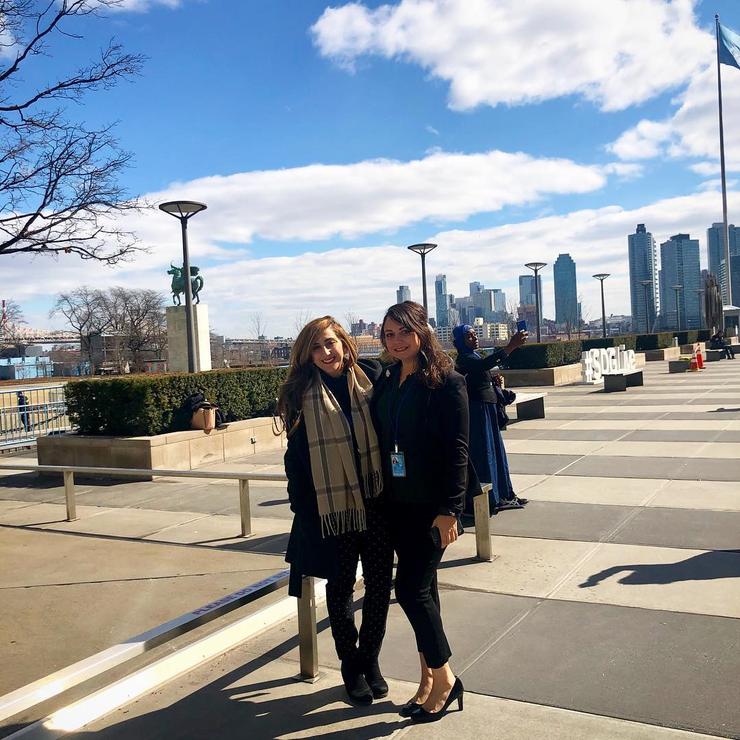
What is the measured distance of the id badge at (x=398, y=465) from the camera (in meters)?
2.95

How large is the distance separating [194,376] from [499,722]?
28.6ft

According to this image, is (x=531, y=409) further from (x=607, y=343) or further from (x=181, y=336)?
(x=607, y=343)

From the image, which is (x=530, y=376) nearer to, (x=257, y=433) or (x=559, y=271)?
(x=257, y=433)

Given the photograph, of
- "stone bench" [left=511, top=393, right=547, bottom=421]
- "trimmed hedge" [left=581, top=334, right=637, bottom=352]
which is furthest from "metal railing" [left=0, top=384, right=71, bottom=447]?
"trimmed hedge" [left=581, top=334, right=637, bottom=352]

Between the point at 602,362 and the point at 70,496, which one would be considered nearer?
the point at 70,496

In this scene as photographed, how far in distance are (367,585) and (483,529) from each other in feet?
7.12

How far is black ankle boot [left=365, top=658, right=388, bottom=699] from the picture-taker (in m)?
3.21

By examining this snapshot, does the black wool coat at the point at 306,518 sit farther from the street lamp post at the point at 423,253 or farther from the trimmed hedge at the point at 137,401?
the street lamp post at the point at 423,253

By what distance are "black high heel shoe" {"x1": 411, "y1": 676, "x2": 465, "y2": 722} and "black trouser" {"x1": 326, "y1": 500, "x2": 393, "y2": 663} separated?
32 centimetres

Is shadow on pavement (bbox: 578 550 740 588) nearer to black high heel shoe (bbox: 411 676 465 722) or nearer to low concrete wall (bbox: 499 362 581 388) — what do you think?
black high heel shoe (bbox: 411 676 465 722)

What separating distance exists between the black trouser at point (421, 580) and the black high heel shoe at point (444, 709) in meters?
0.18

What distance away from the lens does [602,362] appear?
22375 mm

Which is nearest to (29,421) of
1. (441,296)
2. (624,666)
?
(624,666)

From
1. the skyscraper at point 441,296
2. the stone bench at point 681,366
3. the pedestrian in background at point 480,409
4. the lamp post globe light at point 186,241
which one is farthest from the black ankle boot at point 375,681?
the skyscraper at point 441,296
